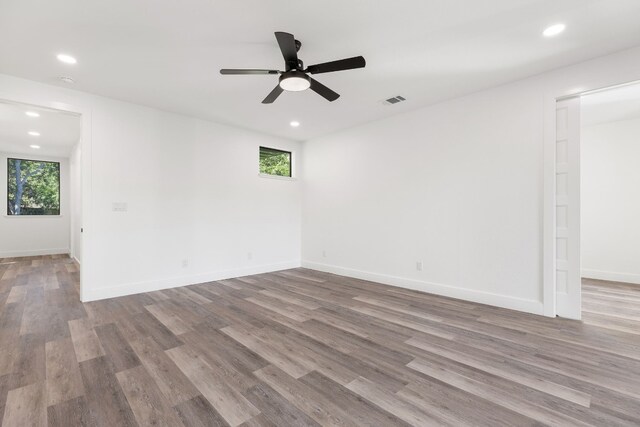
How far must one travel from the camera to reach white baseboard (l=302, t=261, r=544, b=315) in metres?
3.36

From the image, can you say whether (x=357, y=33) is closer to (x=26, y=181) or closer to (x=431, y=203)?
(x=431, y=203)

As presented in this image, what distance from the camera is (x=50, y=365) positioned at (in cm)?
220

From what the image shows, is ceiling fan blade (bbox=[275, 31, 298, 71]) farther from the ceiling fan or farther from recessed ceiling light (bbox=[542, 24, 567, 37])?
recessed ceiling light (bbox=[542, 24, 567, 37])

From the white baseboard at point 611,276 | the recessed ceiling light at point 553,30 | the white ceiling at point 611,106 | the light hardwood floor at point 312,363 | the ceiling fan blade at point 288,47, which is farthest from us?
the white baseboard at point 611,276

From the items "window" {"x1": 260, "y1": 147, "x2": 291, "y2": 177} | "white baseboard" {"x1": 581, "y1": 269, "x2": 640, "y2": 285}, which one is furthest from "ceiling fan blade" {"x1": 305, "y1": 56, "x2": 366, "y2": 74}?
"white baseboard" {"x1": 581, "y1": 269, "x2": 640, "y2": 285}

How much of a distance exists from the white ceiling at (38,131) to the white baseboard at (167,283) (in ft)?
7.95

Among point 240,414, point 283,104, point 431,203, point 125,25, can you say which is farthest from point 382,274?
point 125,25

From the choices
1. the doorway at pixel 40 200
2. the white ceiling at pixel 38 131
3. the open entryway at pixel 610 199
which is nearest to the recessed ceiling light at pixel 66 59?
the white ceiling at pixel 38 131

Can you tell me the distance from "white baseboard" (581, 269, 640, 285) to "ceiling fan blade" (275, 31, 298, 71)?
20.4 feet

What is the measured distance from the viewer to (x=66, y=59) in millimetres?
2951

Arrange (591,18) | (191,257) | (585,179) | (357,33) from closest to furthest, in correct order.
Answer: (591,18) → (357,33) → (191,257) → (585,179)

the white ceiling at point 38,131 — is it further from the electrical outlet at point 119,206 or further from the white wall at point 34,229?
the electrical outlet at point 119,206

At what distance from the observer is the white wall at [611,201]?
4.75 metres

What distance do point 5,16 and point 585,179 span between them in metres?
8.05
